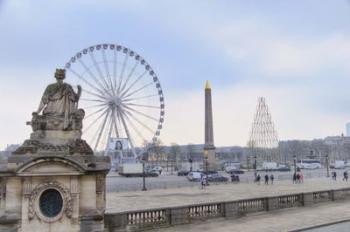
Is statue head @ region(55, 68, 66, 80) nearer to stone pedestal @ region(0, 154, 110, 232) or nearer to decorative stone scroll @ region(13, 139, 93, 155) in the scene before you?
decorative stone scroll @ region(13, 139, 93, 155)

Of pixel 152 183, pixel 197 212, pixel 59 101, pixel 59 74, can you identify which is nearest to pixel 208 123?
pixel 152 183

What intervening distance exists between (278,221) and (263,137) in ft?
408

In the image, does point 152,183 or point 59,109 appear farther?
point 152,183

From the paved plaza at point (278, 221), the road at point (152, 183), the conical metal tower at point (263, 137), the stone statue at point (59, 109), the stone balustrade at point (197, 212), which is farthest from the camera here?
the conical metal tower at point (263, 137)

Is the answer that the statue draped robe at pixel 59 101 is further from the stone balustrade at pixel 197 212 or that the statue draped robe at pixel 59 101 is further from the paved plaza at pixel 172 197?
the paved plaza at pixel 172 197

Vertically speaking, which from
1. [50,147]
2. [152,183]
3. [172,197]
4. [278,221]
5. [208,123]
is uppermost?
[208,123]

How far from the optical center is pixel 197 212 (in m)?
17.5

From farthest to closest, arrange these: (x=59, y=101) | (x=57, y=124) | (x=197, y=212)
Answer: (x=197, y=212)
(x=59, y=101)
(x=57, y=124)

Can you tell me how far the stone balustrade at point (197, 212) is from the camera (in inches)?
583

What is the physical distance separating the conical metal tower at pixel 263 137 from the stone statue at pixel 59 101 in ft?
409

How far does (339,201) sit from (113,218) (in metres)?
16.1

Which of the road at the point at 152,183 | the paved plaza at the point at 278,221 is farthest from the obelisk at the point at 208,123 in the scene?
the paved plaza at the point at 278,221

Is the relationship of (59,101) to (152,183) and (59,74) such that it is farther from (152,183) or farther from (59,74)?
(152,183)

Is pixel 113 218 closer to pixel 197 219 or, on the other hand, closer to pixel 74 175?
pixel 74 175
